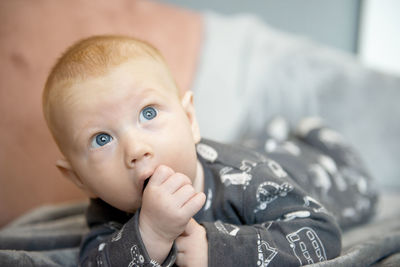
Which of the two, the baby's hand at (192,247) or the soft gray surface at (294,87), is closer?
the baby's hand at (192,247)

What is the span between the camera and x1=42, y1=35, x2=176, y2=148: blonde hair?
699 millimetres

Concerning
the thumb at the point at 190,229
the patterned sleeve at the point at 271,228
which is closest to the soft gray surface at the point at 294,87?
the patterned sleeve at the point at 271,228

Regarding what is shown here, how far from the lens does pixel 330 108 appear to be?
158 centimetres

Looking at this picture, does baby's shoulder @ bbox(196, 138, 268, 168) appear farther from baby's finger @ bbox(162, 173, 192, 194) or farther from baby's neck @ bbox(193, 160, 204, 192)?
baby's finger @ bbox(162, 173, 192, 194)

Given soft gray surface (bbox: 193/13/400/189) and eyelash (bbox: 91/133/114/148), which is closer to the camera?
eyelash (bbox: 91/133/114/148)

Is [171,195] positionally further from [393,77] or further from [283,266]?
[393,77]

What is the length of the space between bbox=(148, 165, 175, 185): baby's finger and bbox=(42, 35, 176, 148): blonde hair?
0.65 ft

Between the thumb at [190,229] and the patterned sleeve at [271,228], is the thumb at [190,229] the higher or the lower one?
the higher one

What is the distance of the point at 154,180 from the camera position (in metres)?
0.63

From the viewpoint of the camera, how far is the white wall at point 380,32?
7.13ft

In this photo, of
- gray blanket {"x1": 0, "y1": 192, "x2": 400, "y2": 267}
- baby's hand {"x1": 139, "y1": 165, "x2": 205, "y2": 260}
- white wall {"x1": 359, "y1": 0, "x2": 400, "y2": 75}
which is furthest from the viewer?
white wall {"x1": 359, "y1": 0, "x2": 400, "y2": 75}

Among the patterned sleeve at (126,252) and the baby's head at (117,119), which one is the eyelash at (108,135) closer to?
the baby's head at (117,119)

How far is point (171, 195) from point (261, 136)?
902 millimetres

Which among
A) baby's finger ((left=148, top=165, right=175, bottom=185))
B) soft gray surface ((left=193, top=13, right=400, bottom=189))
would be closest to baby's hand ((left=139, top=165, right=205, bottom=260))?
baby's finger ((left=148, top=165, right=175, bottom=185))
